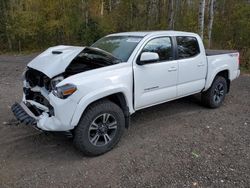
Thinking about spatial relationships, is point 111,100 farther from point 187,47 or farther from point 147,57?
point 187,47

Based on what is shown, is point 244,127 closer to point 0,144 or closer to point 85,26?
point 0,144

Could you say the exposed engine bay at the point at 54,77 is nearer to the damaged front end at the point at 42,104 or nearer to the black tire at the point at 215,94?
the damaged front end at the point at 42,104

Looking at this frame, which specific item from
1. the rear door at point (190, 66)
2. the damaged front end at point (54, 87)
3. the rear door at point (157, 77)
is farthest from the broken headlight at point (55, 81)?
the rear door at point (190, 66)

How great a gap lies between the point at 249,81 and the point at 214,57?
3.44 meters

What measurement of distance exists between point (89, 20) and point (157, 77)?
14143 millimetres

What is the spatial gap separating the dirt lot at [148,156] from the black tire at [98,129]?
0.15 metres

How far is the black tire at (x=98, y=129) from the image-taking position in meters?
3.21

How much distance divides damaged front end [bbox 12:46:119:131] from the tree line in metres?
12.0

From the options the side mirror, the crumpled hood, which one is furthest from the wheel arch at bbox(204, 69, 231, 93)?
the crumpled hood

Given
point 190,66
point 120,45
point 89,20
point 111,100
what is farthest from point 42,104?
point 89,20

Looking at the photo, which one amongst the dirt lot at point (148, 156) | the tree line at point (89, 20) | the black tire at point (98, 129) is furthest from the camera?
the tree line at point (89, 20)

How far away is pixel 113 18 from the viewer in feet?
59.2

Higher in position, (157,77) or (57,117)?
(157,77)

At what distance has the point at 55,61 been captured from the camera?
11.3 feet
